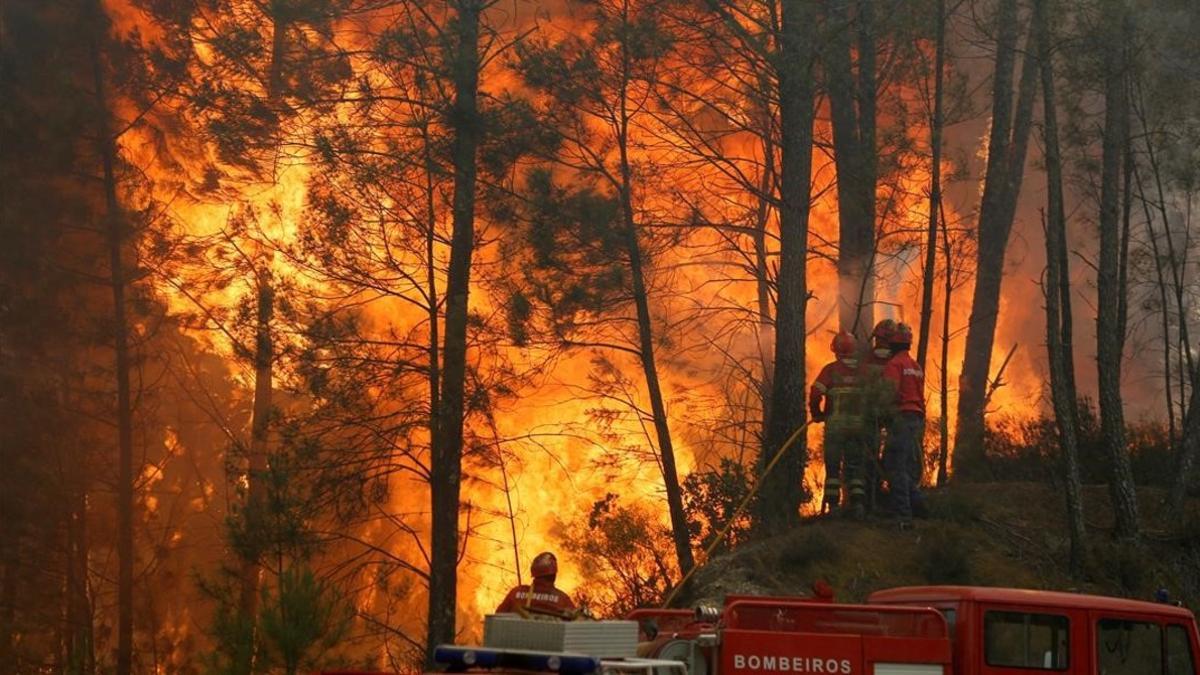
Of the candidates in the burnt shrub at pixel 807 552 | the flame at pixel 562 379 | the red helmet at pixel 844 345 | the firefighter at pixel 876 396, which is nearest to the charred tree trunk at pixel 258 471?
the flame at pixel 562 379

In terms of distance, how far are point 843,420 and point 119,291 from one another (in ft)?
50.8

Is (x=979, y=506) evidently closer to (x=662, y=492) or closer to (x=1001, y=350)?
(x=662, y=492)

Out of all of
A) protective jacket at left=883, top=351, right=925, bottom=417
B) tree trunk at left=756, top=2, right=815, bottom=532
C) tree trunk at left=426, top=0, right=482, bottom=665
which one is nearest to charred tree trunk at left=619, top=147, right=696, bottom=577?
tree trunk at left=756, top=2, right=815, bottom=532

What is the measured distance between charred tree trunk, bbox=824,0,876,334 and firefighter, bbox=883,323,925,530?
3335mm

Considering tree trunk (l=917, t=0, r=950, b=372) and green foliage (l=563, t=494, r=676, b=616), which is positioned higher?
tree trunk (l=917, t=0, r=950, b=372)

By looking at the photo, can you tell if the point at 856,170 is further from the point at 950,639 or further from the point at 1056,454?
the point at 950,639

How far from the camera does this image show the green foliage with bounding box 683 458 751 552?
59.3 ft

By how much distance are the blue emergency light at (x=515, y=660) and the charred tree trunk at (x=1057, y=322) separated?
32.0ft

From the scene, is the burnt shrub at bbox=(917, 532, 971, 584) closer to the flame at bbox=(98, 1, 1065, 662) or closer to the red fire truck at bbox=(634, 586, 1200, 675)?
the flame at bbox=(98, 1, 1065, 662)

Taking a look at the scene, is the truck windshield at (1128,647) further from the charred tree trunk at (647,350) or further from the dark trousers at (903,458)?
the charred tree trunk at (647,350)

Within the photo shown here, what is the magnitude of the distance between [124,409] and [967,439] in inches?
595

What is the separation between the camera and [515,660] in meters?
8.76

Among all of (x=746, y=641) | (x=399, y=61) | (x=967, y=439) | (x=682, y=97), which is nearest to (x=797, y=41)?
(x=682, y=97)

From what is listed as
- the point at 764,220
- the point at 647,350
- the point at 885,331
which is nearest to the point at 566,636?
the point at 885,331
